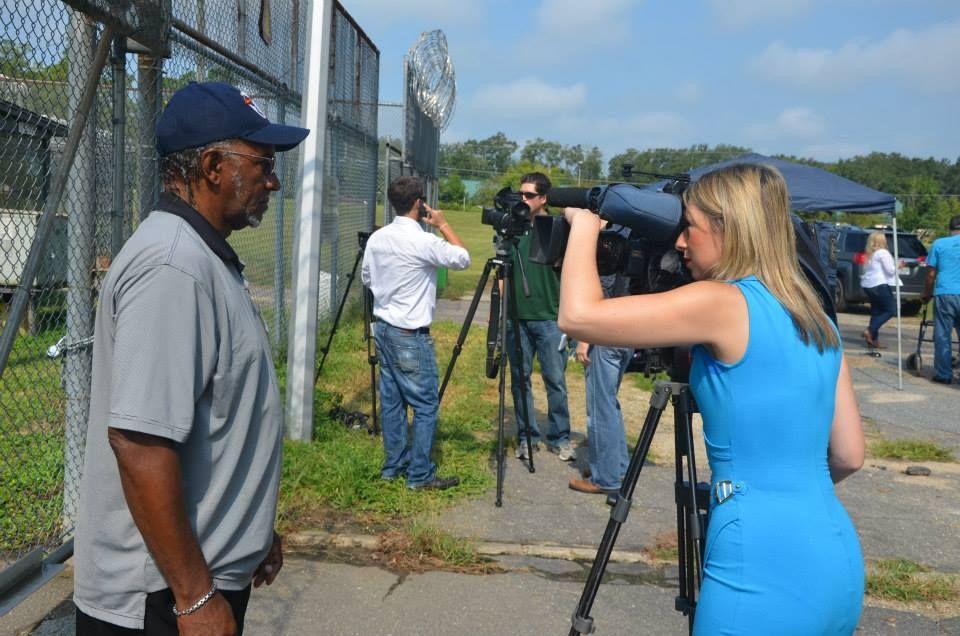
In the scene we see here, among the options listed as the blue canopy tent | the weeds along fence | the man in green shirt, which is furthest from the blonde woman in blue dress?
the blue canopy tent

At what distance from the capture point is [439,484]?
17.6 ft

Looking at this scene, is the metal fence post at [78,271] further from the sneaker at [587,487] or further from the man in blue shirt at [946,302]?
the man in blue shirt at [946,302]

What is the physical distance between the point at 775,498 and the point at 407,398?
143 inches

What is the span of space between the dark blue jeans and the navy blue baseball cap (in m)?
12.9

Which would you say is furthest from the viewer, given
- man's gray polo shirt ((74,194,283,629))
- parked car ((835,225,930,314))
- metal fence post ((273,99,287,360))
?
parked car ((835,225,930,314))

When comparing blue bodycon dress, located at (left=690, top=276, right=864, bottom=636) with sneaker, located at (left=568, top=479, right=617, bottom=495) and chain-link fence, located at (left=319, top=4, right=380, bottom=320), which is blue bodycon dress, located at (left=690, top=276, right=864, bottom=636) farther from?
chain-link fence, located at (left=319, top=4, right=380, bottom=320)

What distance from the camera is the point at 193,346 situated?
Answer: 1677mm

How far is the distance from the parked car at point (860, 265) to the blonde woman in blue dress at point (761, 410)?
56.7ft

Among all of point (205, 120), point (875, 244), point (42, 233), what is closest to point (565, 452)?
point (42, 233)

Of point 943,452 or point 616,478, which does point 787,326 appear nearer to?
point 616,478

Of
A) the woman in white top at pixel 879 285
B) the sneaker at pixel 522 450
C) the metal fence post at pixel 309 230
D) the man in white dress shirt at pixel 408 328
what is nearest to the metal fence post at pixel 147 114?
the metal fence post at pixel 309 230

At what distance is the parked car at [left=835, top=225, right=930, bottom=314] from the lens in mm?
17969

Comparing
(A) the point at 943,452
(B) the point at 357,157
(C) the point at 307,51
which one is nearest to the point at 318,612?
(C) the point at 307,51

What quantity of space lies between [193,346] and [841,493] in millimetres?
5474
